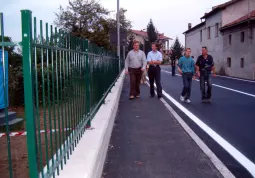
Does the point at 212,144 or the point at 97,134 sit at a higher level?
the point at 97,134

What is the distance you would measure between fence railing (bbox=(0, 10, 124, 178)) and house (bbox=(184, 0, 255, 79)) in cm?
2324

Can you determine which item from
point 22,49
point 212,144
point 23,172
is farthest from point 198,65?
point 22,49

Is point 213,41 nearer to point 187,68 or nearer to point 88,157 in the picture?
point 187,68

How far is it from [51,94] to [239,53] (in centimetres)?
2758

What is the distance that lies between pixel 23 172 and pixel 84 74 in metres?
1.56

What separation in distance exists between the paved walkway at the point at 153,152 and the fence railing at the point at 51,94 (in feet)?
2.43

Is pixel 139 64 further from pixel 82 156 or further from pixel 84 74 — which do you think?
pixel 82 156

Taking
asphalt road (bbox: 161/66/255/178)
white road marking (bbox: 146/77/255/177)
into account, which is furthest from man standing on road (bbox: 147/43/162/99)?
white road marking (bbox: 146/77/255/177)

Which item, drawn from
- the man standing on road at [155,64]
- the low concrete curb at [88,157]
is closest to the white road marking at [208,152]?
the low concrete curb at [88,157]

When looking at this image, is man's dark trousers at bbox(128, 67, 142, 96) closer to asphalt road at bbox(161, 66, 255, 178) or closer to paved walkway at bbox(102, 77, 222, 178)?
asphalt road at bbox(161, 66, 255, 178)

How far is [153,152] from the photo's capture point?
5090 millimetres

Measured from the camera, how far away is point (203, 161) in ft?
15.1

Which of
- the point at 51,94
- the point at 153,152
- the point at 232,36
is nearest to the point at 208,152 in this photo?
the point at 153,152

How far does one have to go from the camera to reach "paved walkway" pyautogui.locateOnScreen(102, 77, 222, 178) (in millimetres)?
4188
